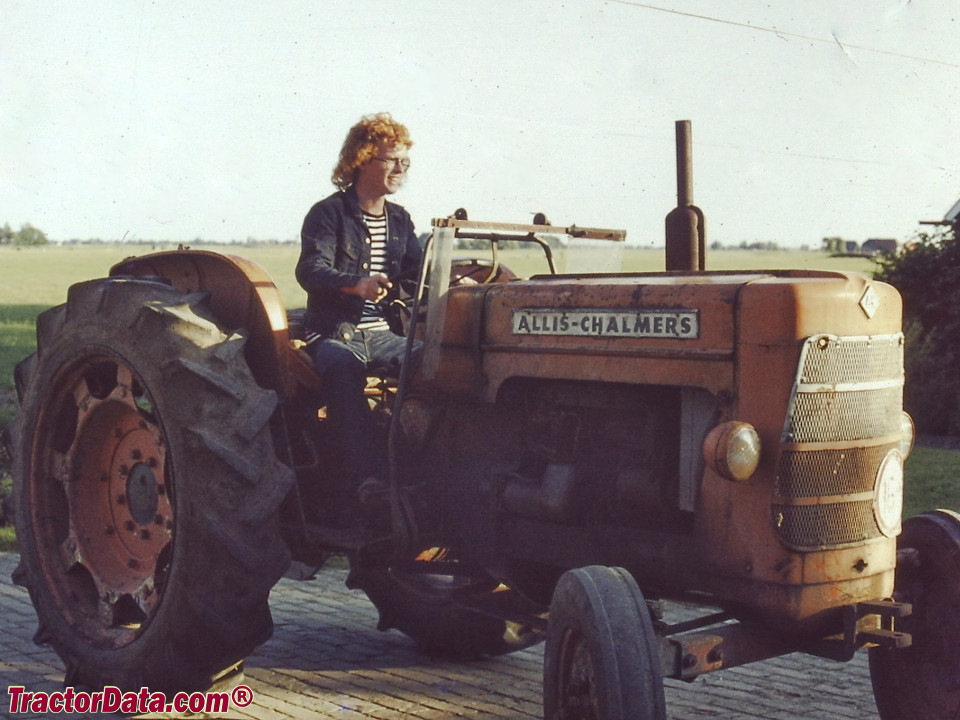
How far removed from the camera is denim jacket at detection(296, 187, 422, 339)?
4.85 m

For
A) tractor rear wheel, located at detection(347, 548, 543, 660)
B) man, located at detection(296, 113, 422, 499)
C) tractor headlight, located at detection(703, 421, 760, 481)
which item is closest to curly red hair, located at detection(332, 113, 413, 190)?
man, located at detection(296, 113, 422, 499)

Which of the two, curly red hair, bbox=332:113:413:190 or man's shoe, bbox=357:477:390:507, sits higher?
curly red hair, bbox=332:113:413:190

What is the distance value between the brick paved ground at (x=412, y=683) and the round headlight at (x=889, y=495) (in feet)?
3.77

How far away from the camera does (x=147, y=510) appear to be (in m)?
4.82

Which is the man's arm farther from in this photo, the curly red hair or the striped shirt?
the curly red hair

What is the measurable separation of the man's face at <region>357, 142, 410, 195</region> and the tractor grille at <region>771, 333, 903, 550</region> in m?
2.15

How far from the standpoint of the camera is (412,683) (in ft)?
16.8

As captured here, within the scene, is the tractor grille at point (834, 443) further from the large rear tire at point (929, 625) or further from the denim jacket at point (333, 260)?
the denim jacket at point (333, 260)

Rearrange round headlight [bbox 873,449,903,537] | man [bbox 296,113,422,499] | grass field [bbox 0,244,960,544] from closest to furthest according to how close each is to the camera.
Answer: round headlight [bbox 873,449,903,537] → man [bbox 296,113,422,499] → grass field [bbox 0,244,960,544]

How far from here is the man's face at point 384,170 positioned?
514 cm

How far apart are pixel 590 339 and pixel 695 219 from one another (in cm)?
123

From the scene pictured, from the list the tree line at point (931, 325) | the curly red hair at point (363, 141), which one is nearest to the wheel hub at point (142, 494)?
the curly red hair at point (363, 141)

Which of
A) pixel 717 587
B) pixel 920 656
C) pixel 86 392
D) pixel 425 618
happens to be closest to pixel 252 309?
pixel 86 392

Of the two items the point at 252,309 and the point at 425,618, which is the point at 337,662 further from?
the point at 252,309
